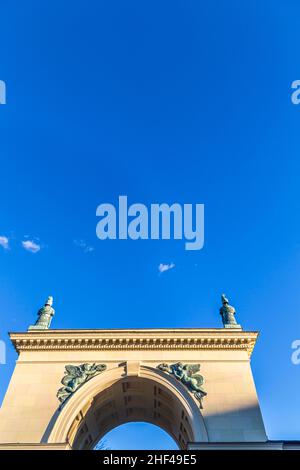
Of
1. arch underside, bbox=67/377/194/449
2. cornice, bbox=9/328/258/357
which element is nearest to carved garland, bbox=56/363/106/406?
arch underside, bbox=67/377/194/449

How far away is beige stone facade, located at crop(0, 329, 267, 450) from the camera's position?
18.5 meters

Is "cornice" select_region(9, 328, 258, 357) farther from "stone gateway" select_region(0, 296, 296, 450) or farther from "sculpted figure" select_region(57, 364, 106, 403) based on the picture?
"sculpted figure" select_region(57, 364, 106, 403)

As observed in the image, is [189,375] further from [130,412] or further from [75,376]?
[130,412]

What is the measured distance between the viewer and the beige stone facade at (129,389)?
18.5 m

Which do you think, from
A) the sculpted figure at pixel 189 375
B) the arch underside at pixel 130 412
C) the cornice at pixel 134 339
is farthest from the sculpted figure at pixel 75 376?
the sculpted figure at pixel 189 375

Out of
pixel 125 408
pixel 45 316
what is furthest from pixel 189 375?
pixel 45 316

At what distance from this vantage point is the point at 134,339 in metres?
21.8

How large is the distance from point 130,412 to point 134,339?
6404mm

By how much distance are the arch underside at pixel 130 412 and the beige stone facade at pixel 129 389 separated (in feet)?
0.25

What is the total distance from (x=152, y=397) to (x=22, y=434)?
778 centimetres

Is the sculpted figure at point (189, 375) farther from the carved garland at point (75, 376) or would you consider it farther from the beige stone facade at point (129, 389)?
the carved garland at point (75, 376)

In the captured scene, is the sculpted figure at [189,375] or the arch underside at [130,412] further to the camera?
the arch underside at [130,412]

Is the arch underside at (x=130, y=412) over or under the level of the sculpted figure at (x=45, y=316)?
under
